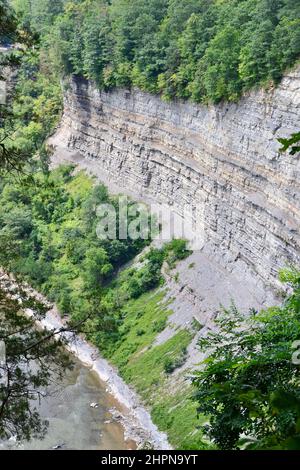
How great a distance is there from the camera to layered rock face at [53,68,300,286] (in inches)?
1230

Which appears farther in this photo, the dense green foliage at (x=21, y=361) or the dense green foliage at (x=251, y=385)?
the dense green foliage at (x=21, y=361)

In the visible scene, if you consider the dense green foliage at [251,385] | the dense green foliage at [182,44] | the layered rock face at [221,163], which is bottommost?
the layered rock face at [221,163]

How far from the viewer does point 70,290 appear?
4572 centimetres

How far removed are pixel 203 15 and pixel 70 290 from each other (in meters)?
20.3

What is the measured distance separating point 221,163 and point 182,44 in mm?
9864

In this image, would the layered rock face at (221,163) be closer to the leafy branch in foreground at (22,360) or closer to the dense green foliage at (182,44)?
the dense green foliage at (182,44)

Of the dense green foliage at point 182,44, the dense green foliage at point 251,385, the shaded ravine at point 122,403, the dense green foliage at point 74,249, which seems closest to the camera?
the dense green foliage at point 251,385

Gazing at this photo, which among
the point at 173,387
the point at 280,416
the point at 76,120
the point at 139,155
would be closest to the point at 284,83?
the point at 173,387

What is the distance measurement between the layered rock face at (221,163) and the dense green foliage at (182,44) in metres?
1.12

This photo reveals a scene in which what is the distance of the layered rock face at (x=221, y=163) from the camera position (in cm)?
3125

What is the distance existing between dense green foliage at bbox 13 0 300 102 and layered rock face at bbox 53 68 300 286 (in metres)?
1.12

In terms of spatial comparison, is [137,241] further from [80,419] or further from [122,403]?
[80,419]

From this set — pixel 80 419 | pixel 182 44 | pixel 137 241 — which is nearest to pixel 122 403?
pixel 80 419

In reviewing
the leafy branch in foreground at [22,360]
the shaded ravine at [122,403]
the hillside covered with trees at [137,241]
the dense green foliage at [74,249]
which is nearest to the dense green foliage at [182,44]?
the hillside covered with trees at [137,241]
